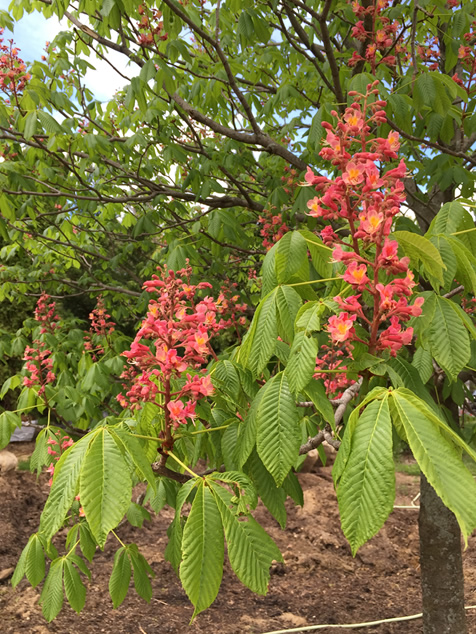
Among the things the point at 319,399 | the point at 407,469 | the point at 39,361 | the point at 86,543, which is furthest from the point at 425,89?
the point at 407,469

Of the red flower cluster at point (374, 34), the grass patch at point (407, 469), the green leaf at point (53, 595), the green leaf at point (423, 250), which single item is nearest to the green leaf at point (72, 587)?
the green leaf at point (53, 595)

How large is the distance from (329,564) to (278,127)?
366 cm

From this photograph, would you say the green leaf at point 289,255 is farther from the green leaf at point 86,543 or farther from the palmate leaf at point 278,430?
the green leaf at point 86,543

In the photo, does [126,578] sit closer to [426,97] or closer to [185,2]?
[426,97]

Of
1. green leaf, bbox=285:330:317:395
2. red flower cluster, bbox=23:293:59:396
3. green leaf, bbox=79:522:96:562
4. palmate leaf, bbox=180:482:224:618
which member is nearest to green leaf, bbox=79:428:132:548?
palmate leaf, bbox=180:482:224:618

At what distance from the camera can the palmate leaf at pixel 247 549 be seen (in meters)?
0.82

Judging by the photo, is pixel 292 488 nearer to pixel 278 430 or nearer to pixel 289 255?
pixel 278 430

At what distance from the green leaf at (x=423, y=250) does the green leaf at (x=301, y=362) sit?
0.93 feet

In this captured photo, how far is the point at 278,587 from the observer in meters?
3.54

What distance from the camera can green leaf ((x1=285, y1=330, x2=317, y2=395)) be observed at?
2.98ft

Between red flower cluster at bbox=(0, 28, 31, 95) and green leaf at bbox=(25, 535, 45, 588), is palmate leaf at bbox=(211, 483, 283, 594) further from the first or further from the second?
red flower cluster at bbox=(0, 28, 31, 95)

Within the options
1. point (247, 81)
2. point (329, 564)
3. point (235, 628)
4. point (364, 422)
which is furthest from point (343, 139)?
point (329, 564)

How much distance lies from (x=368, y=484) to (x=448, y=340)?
49cm

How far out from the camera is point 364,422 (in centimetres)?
77
